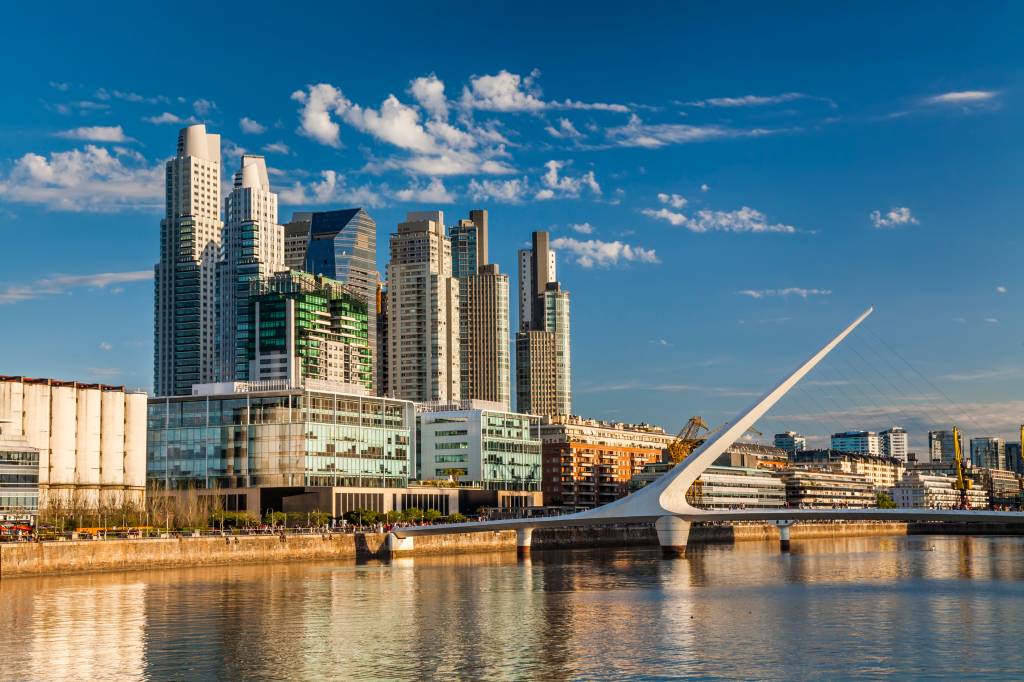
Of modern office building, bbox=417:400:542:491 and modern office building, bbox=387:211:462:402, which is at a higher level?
modern office building, bbox=387:211:462:402

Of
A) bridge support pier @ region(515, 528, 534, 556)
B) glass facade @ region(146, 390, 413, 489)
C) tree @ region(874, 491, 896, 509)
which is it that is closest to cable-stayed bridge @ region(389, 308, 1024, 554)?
bridge support pier @ region(515, 528, 534, 556)

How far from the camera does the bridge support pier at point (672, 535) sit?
76.6 m

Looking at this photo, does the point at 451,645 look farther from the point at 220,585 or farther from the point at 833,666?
the point at 220,585

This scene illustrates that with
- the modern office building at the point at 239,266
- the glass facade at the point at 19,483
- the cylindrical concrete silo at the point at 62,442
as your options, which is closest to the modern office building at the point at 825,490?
the modern office building at the point at 239,266

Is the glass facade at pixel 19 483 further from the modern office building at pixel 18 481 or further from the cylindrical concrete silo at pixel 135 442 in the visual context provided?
the cylindrical concrete silo at pixel 135 442

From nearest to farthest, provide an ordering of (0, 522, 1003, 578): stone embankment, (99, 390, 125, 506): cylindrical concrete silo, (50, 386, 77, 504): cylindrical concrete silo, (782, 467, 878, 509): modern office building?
(0, 522, 1003, 578): stone embankment < (50, 386, 77, 504): cylindrical concrete silo < (99, 390, 125, 506): cylindrical concrete silo < (782, 467, 878, 509): modern office building

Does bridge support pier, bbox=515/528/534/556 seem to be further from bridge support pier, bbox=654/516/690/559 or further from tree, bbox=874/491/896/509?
tree, bbox=874/491/896/509

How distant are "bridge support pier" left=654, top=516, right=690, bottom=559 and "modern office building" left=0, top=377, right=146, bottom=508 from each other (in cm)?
3310

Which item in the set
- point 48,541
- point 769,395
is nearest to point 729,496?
point 769,395

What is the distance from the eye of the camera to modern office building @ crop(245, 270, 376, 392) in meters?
166

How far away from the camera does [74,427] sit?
3184 inches

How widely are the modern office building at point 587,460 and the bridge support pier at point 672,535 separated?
69.6 m

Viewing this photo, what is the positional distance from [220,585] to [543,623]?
1897 centimetres

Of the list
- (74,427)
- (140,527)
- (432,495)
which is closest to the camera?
(140,527)
